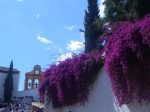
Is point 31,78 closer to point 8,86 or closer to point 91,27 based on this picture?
point 8,86

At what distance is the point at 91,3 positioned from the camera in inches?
1015

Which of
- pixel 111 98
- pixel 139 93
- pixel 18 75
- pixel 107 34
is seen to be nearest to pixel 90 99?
pixel 111 98

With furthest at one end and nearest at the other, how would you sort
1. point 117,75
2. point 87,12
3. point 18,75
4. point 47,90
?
1. point 18,75
2. point 87,12
3. point 47,90
4. point 117,75

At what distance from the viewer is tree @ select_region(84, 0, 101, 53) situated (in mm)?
22456

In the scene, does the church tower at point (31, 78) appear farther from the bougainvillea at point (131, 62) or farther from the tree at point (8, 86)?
the bougainvillea at point (131, 62)

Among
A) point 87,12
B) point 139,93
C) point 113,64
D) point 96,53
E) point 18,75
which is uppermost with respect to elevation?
point 18,75

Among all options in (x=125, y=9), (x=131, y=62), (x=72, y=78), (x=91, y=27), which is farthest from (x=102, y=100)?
(x=91, y=27)

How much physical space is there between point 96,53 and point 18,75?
145ft

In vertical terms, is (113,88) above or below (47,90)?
below

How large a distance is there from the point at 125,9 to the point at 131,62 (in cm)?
680

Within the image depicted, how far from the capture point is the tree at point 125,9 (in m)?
15.6

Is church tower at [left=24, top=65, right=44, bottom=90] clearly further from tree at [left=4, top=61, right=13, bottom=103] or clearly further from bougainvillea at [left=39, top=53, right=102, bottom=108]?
bougainvillea at [left=39, top=53, right=102, bottom=108]

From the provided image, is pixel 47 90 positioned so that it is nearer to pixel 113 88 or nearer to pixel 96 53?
pixel 96 53

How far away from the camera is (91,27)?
23641 millimetres
